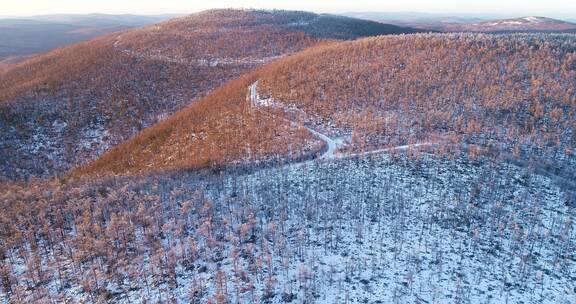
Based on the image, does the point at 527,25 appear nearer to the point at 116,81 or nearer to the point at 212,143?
the point at 116,81

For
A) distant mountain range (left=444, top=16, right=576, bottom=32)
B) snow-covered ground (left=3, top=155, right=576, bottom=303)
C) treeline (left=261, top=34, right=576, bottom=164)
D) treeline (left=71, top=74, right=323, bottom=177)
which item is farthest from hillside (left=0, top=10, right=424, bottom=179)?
distant mountain range (left=444, top=16, right=576, bottom=32)

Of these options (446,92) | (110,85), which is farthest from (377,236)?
(110,85)

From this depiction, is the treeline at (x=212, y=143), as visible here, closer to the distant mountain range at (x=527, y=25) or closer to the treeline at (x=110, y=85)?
the treeline at (x=110, y=85)

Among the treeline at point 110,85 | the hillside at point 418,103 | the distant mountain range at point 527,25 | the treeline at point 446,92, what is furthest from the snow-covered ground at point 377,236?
the distant mountain range at point 527,25

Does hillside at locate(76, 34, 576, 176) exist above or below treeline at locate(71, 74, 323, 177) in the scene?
above

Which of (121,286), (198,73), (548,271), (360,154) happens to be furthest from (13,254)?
(198,73)

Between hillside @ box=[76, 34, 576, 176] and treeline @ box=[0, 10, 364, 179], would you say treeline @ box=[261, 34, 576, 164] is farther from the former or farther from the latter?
treeline @ box=[0, 10, 364, 179]

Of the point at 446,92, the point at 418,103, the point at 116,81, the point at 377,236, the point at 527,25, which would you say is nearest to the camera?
the point at 377,236
